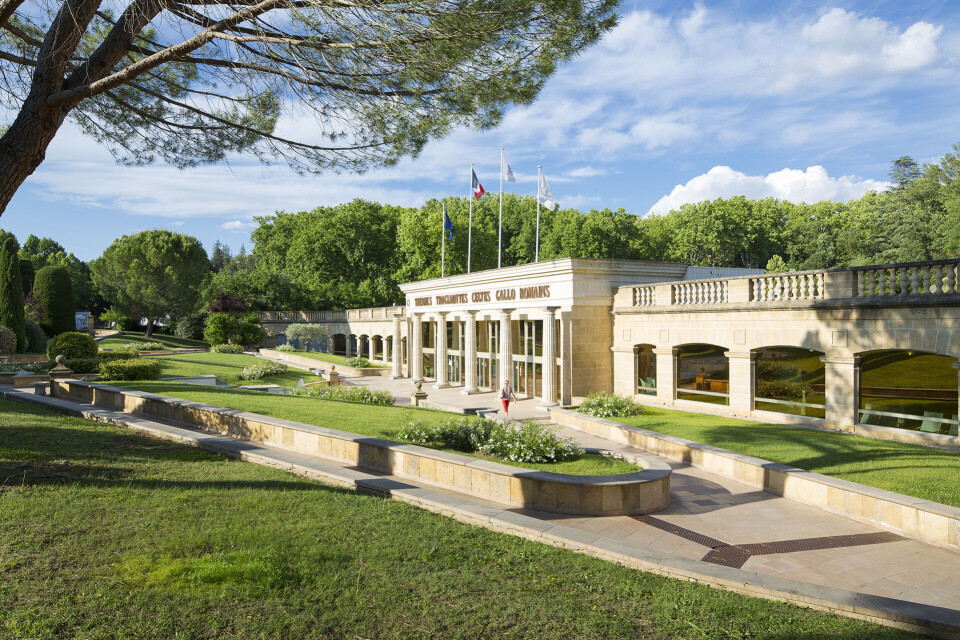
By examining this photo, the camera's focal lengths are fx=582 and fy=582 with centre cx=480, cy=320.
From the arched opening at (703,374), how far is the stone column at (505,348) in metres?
9.28

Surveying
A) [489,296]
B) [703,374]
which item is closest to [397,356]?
[489,296]

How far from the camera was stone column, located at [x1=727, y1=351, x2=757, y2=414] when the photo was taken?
19688 millimetres

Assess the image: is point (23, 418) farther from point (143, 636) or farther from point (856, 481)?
point (856, 481)

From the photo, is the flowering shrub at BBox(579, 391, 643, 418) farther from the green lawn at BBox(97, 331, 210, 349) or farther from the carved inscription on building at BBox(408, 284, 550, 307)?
the green lawn at BBox(97, 331, 210, 349)

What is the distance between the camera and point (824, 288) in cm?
1719

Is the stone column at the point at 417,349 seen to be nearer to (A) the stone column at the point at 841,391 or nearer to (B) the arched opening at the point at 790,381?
(B) the arched opening at the point at 790,381

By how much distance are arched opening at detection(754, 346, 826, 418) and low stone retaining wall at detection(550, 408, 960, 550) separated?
605 centimetres

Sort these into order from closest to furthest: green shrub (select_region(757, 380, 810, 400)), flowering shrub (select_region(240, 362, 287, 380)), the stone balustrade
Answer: the stone balustrade → green shrub (select_region(757, 380, 810, 400)) → flowering shrub (select_region(240, 362, 287, 380))

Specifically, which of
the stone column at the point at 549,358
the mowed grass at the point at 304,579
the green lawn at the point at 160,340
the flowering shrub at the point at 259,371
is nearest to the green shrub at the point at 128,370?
the flowering shrub at the point at 259,371

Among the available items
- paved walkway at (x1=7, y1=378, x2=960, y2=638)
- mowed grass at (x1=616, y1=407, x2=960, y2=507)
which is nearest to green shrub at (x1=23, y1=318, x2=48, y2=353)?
paved walkway at (x1=7, y1=378, x2=960, y2=638)

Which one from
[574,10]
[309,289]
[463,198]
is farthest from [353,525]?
[463,198]

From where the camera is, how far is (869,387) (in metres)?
16.7

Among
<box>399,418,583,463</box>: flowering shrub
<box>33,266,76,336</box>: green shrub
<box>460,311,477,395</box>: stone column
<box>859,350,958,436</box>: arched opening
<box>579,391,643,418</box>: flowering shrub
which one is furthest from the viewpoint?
<box>33,266,76,336</box>: green shrub

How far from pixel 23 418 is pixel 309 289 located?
5138 centimetres
